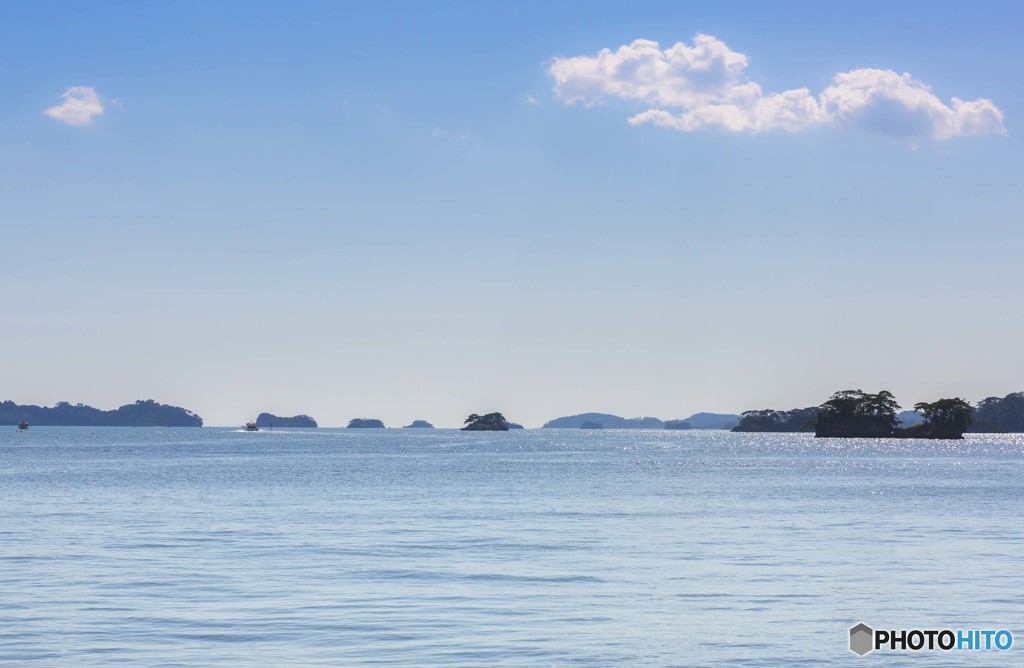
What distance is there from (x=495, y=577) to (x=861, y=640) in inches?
613

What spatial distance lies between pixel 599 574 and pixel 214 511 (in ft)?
125

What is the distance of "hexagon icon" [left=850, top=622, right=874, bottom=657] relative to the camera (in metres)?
29.9

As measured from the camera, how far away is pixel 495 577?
42.6 meters

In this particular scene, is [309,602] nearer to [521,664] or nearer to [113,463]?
[521,664]

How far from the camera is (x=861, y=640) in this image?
30594mm

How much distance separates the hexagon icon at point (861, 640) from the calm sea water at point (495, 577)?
0.42 metres

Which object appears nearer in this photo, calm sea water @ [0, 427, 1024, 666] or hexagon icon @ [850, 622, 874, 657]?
hexagon icon @ [850, 622, 874, 657]

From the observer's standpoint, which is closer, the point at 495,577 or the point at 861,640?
the point at 861,640

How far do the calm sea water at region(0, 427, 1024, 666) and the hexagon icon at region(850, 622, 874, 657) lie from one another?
1.38 ft

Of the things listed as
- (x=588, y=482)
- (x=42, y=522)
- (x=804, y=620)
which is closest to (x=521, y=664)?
(x=804, y=620)

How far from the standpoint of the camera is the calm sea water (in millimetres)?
30625

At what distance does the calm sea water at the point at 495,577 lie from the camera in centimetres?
3062

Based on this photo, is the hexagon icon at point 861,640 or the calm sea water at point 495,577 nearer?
the hexagon icon at point 861,640

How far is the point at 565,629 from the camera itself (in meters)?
32.9
